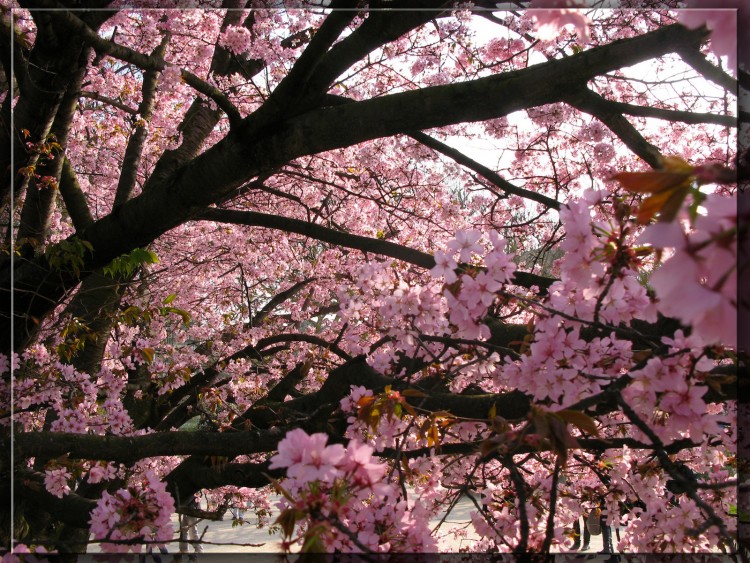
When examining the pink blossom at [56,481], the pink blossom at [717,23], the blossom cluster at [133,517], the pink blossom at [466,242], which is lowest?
the blossom cluster at [133,517]

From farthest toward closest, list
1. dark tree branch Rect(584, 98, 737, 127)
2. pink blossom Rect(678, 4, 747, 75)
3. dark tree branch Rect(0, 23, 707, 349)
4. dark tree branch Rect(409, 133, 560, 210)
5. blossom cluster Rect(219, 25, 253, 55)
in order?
1. blossom cluster Rect(219, 25, 253, 55)
2. dark tree branch Rect(409, 133, 560, 210)
3. dark tree branch Rect(584, 98, 737, 127)
4. dark tree branch Rect(0, 23, 707, 349)
5. pink blossom Rect(678, 4, 747, 75)

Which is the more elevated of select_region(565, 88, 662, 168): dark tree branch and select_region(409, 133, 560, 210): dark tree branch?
select_region(409, 133, 560, 210): dark tree branch

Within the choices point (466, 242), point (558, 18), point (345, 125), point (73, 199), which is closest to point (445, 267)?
point (466, 242)

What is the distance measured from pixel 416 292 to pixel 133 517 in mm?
824

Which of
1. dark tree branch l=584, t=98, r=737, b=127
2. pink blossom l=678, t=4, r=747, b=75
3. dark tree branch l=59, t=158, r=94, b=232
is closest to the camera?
pink blossom l=678, t=4, r=747, b=75

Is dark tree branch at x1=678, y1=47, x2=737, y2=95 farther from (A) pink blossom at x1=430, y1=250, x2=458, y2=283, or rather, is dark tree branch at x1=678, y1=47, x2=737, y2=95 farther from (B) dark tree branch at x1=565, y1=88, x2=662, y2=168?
(A) pink blossom at x1=430, y1=250, x2=458, y2=283

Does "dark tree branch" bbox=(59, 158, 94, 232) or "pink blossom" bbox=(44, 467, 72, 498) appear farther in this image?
"dark tree branch" bbox=(59, 158, 94, 232)

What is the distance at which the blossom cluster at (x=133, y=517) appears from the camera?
133 cm

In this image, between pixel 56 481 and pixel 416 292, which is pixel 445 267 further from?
pixel 56 481

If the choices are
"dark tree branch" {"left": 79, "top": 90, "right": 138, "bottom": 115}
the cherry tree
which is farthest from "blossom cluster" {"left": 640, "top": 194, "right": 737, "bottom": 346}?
"dark tree branch" {"left": 79, "top": 90, "right": 138, "bottom": 115}

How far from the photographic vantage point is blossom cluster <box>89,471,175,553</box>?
1326mm

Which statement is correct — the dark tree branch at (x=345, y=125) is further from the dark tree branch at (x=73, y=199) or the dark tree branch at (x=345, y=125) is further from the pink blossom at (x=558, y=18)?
the pink blossom at (x=558, y=18)

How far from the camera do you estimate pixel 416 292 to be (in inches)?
59.3

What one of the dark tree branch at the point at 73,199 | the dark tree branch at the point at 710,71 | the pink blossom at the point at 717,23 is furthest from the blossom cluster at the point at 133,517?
the dark tree branch at the point at 73,199
